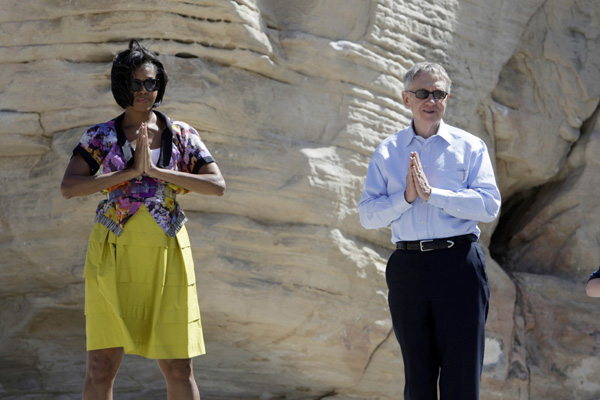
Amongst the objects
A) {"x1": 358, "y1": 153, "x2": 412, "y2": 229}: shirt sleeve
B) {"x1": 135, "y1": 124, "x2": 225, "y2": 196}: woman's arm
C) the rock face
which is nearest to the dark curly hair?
{"x1": 135, "y1": 124, "x2": 225, "y2": 196}: woman's arm

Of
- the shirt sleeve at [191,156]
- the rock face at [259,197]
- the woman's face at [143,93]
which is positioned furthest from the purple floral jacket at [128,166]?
the rock face at [259,197]

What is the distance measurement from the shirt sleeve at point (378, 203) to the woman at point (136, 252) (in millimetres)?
709

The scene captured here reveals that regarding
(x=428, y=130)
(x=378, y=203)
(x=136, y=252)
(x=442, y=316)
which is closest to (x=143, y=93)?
(x=136, y=252)

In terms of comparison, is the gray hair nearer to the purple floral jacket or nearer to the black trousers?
the black trousers

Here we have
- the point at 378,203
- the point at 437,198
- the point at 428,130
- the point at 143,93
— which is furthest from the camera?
the point at 143,93

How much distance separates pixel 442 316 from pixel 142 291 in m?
1.33

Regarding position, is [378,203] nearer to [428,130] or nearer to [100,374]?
[428,130]

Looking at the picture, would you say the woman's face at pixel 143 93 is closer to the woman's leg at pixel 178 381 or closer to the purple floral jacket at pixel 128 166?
the purple floral jacket at pixel 128 166

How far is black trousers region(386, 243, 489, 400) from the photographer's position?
348cm

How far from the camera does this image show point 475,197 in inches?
139

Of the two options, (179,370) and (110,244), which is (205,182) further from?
(179,370)

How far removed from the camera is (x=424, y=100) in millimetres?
3652

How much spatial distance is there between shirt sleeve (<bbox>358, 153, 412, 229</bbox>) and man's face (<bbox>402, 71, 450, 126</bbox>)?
0.28m

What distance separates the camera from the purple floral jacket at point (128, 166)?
3742 mm
